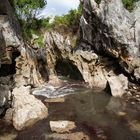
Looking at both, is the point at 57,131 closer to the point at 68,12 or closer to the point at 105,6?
the point at 105,6

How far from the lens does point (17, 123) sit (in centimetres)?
2186

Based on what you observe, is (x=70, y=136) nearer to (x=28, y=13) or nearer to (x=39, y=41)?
(x=39, y=41)

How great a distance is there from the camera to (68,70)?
4091cm

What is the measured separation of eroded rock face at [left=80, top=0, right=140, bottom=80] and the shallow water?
685 centimetres

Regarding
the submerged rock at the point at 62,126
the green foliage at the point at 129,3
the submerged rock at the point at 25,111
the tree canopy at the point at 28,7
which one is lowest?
the submerged rock at the point at 62,126

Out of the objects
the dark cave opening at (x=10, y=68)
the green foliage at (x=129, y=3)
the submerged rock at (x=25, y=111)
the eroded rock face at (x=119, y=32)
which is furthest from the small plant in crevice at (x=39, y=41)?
the submerged rock at (x=25, y=111)

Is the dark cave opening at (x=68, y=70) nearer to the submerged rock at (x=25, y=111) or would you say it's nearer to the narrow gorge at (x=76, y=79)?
the narrow gorge at (x=76, y=79)

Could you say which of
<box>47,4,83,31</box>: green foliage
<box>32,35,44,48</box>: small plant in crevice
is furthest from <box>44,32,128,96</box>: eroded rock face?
<box>32,35,44,48</box>: small plant in crevice

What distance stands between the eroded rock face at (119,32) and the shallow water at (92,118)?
6847 mm

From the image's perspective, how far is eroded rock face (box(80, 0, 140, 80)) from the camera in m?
34.6

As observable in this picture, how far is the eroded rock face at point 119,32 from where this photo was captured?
3462 centimetres

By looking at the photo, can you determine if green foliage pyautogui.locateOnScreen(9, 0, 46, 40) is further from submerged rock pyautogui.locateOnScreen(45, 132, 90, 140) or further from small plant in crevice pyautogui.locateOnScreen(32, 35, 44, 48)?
submerged rock pyautogui.locateOnScreen(45, 132, 90, 140)

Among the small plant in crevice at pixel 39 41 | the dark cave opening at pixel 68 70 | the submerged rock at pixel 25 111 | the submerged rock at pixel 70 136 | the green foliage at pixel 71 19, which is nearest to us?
the submerged rock at pixel 70 136

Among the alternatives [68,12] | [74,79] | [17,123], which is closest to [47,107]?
[17,123]
